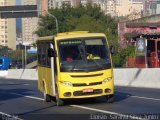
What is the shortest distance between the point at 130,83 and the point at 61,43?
16.8 metres

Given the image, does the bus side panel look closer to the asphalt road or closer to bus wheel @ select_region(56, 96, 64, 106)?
the asphalt road

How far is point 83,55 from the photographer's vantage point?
2069 centimetres

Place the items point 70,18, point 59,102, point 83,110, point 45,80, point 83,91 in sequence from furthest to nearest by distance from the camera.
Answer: point 70,18, point 45,80, point 59,102, point 83,91, point 83,110

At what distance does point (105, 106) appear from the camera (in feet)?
65.3

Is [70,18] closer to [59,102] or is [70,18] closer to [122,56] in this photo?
[122,56]

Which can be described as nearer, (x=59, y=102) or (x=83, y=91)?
(x=83, y=91)

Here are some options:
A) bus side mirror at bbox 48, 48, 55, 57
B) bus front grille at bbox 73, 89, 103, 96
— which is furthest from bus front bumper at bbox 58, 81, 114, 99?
bus side mirror at bbox 48, 48, 55, 57

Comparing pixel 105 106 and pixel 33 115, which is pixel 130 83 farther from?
pixel 33 115

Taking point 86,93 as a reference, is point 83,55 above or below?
above

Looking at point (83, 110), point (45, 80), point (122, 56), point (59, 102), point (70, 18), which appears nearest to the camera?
point (83, 110)

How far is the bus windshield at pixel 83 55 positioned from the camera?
20469mm

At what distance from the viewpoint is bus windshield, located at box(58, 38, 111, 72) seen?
2047 centimetres

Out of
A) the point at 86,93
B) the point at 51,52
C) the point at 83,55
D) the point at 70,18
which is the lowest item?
the point at 70,18

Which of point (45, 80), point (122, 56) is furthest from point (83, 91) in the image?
point (122, 56)
